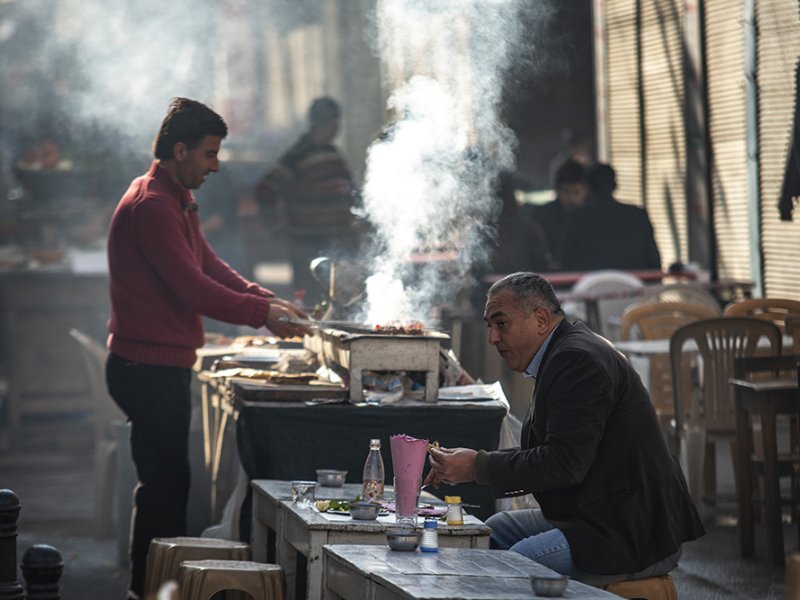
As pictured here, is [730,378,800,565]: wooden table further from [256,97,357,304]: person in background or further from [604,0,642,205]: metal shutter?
[604,0,642,205]: metal shutter

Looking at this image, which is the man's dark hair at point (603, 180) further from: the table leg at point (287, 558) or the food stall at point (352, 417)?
the table leg at point (287, 558)

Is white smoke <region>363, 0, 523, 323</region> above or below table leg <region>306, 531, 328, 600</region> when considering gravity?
above

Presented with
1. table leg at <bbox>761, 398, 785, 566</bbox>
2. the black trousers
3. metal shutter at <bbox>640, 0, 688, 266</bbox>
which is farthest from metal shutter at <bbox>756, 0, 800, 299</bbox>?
the black trousers

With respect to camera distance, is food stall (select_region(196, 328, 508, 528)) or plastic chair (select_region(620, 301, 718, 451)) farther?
plastic chair (select_region(620, 301, 718, 451))

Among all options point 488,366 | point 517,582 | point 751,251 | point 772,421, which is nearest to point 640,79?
point 751,251

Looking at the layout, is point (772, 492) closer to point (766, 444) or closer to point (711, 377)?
point (766, 444)

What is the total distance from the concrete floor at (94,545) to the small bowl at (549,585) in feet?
10.5

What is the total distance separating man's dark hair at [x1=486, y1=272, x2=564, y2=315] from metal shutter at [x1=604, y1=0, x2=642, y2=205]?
1184 centimetres

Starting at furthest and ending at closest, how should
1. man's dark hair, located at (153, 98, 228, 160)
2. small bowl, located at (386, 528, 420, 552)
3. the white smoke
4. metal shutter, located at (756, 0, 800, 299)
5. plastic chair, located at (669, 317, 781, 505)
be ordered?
metal shutter, located at (756, 0, 800, 299), plastic chair, located at (669, 317, 781, 505), the white smoke, man's dark hair, located at (153, 98, 228, 160), small bowl, located at (386, 528, 420, 552)

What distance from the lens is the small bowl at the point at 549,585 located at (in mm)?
3895

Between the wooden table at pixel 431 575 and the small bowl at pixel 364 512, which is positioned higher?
the small bowl at pixel 364 512

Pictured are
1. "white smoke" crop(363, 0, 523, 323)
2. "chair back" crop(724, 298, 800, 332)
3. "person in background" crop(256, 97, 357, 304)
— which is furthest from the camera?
"person in background" crop(256, 97, 357, 304)

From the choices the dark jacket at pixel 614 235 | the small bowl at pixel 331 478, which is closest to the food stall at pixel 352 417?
the small bowl at pixel 331 478

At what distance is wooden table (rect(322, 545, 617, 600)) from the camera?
12.8 feet
